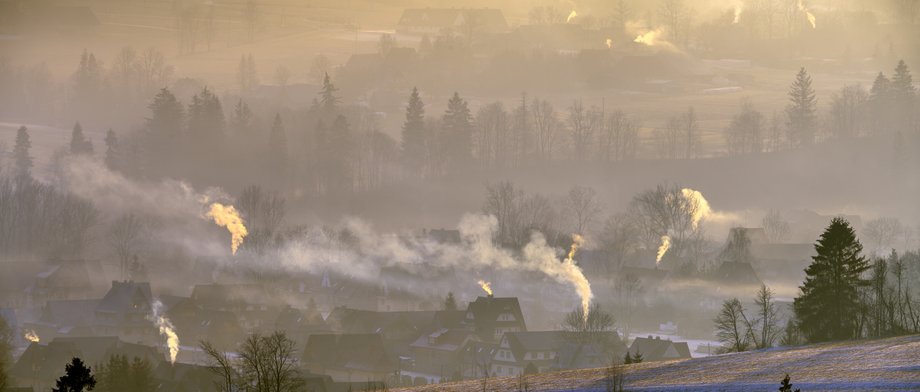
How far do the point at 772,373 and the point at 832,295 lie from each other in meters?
22.4

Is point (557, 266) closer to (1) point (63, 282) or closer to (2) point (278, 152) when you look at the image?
(1) point (63, 282)

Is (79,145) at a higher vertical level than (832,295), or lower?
higher

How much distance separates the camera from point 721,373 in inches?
2746

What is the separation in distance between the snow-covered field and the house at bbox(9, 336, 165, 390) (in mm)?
46485

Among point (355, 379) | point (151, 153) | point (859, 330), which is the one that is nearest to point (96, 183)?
point (151, 153)

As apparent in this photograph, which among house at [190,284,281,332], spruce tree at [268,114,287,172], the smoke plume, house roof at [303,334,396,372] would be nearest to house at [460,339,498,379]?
house roof at [303,334,396,372]

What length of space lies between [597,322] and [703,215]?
184 ft

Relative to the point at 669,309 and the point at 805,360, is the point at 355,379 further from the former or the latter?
the point at 805,360

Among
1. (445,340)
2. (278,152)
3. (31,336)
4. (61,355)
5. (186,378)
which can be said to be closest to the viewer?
(186,378)

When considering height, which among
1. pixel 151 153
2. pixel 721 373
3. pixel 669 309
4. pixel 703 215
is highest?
pixel 151 153

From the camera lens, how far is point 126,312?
136125 millimetres

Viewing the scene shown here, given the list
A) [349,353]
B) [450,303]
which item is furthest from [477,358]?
[450,303]

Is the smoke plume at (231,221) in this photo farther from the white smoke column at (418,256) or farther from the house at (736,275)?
the house at (736,275)

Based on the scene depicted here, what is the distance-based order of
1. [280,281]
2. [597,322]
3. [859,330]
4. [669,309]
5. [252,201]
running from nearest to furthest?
[859,330], [597,322], [669,309], [280,281], [252,201]
